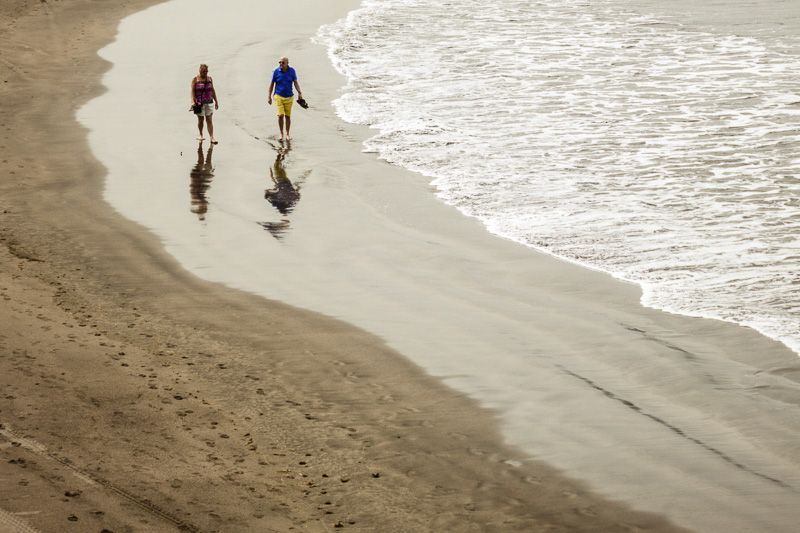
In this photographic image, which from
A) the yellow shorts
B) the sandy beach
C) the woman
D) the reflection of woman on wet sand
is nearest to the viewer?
the sandy beach

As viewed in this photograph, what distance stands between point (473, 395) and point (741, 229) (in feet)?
20.4

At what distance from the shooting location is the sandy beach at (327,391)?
7.46 m

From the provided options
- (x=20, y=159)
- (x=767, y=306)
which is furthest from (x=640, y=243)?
(x=20, y=159)

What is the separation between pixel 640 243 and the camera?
13828 mm

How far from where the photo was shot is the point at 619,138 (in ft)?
65.9

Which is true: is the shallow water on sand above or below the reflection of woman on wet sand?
above

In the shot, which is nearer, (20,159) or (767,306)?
(767,306)

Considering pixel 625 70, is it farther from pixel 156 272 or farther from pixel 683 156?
pixel 156 272

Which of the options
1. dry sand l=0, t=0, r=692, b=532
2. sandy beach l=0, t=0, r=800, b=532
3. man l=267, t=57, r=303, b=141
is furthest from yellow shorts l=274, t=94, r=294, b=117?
dry sand l=0, t=0, r=692, b=532

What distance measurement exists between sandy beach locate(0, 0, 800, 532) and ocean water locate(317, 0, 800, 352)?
37.0 inches

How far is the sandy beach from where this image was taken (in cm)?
746

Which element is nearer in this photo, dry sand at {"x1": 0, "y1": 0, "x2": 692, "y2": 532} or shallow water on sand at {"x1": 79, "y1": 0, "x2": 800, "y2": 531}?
dry sand at {"x1": 0, "y1": 0, "x2": 692, "y2": 532}

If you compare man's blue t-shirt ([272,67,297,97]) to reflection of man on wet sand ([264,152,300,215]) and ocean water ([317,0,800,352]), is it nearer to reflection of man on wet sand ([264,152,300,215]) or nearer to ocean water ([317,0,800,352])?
ocean water ([317,0,800,352])

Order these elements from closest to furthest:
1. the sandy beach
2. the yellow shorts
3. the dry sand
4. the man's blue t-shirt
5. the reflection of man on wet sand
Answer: the dry sand
the sandy beach
the reflection of man on wet sand
the yellow shorts
the man's blue t-shirt
